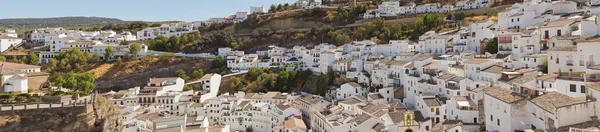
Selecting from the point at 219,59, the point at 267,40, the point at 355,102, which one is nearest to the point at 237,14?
the point at 267,40

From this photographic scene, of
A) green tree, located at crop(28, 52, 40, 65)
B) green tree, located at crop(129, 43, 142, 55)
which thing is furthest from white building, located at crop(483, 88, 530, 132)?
green tree, located at crop(28, 52, 40, 65)

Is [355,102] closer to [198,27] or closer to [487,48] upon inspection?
[487,48]

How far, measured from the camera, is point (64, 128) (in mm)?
12359

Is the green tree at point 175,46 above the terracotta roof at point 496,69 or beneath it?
above

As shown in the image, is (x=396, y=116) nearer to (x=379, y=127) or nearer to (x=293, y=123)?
(x=379, y=127)

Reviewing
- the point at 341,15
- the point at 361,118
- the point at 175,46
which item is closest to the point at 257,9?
the point at 175,46

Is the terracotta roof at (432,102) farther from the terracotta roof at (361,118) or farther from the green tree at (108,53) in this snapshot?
the green tree at (108,53)

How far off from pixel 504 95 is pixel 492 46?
10.9 metres

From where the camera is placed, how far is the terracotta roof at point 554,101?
11859mm

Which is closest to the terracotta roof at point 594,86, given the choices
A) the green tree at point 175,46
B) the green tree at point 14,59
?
the green tree at point 175,46

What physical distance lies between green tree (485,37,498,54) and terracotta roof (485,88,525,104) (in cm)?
983

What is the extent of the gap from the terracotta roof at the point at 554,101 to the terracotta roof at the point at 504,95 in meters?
0.61

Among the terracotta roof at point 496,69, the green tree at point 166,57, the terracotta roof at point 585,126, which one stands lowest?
the terracotta roof at point 585,126

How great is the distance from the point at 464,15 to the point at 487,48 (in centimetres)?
1343
